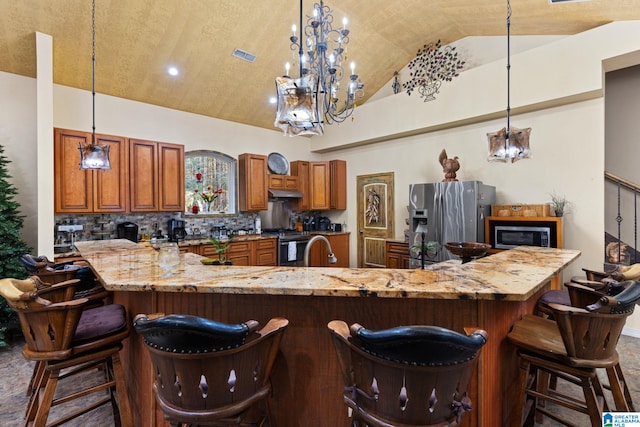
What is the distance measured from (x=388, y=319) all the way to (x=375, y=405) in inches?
17.9

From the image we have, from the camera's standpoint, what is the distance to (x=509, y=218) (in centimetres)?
375

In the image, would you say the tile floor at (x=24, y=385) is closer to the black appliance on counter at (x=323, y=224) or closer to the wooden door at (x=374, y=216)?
the wooden door at (x=374, y=216)

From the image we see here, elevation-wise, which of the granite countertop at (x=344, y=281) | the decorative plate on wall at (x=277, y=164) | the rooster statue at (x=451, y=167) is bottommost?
the granite countertop at (x=344, y=281)

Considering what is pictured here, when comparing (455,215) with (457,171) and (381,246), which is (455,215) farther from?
(381,246)

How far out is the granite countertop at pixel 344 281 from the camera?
4.18ft

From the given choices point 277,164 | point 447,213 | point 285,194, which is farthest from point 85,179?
point 447,213

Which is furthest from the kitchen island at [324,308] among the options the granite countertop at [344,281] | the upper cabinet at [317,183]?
the upper cabinet at [317,183]

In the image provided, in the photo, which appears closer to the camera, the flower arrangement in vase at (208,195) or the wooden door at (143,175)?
the wooden door at (143,175)

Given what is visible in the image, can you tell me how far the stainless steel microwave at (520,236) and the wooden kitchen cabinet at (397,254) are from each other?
146 centimetres

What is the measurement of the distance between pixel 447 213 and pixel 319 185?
2939 millimetres

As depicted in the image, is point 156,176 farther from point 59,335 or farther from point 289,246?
point 59,335

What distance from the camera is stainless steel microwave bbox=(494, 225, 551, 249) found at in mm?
3508

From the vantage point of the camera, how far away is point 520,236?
12.0ft

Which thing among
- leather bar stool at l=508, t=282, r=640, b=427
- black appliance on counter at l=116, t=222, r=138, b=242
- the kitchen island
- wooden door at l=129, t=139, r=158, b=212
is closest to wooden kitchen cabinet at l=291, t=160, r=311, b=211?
wooden door at l=129, t=139, r=158, b=212
